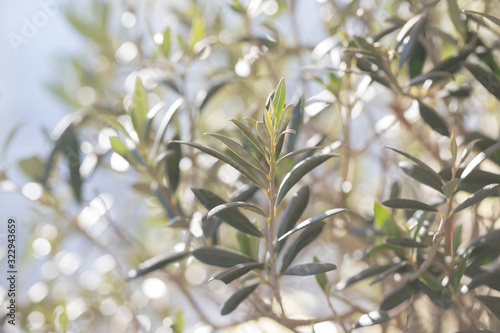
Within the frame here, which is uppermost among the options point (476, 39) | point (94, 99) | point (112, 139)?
point (476, 39)

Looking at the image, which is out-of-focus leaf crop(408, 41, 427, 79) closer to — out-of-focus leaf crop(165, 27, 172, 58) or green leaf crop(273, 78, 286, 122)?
green leaf crop(273, 78, 286, 122)

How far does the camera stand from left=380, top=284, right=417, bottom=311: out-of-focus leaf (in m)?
0.56

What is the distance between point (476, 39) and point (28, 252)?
0.96m

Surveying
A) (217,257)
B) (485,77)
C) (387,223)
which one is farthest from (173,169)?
(485,77)

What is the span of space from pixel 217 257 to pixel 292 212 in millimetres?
96

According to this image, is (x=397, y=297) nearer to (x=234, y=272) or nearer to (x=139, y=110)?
(x=234, y=272)

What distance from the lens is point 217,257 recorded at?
54 cm

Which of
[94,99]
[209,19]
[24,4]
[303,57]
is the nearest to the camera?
[303,57]

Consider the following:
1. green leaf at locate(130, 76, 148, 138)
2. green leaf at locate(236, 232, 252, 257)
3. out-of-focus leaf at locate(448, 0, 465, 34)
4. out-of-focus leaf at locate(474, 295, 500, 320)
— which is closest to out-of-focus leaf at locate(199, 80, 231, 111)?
green leaf at locate(130, 76, 148, 138)

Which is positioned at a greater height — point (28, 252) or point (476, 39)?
point (476, 39)

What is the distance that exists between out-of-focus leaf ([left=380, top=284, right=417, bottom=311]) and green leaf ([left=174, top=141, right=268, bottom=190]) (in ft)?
0.64

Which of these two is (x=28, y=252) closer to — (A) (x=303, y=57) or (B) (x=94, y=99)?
(B) (x=94, y=99)

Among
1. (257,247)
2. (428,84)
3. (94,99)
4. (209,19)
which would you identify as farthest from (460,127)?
(94,99)

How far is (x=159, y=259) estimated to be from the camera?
61 cm
